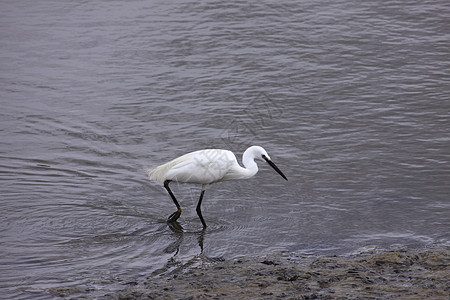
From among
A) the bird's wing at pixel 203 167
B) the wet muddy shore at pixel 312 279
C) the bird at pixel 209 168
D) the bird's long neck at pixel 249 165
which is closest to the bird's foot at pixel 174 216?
the bird at pixel 209 168

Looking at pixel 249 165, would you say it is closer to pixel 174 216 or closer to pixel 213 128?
pixel 174 216

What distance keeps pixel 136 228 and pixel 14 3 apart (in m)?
10.6

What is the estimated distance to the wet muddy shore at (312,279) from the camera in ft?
16.5

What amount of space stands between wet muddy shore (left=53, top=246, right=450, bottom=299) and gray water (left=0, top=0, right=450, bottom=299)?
44cm

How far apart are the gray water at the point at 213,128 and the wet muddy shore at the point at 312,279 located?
17.2 inches

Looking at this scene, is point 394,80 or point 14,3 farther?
point 14,3

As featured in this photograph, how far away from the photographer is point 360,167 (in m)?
8.70

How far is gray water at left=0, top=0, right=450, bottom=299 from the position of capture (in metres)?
6.75

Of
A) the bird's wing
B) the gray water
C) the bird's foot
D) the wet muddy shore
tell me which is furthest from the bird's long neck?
the wet muddy shore

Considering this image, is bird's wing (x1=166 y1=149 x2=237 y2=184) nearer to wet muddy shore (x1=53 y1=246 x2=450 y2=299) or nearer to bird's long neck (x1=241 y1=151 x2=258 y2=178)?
bird's long neck (x1=241 y1=151 x2=258 y2=178)

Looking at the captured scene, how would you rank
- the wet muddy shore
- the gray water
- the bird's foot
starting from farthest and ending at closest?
the bird's foot < the gray water < the wet muddy shore

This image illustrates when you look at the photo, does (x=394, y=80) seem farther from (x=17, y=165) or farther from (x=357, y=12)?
(x=17, y=165)

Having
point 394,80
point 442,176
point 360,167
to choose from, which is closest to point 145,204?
point 360,167

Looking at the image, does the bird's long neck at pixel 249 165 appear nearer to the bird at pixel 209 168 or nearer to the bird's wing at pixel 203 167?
the bird at pixel 209 168
